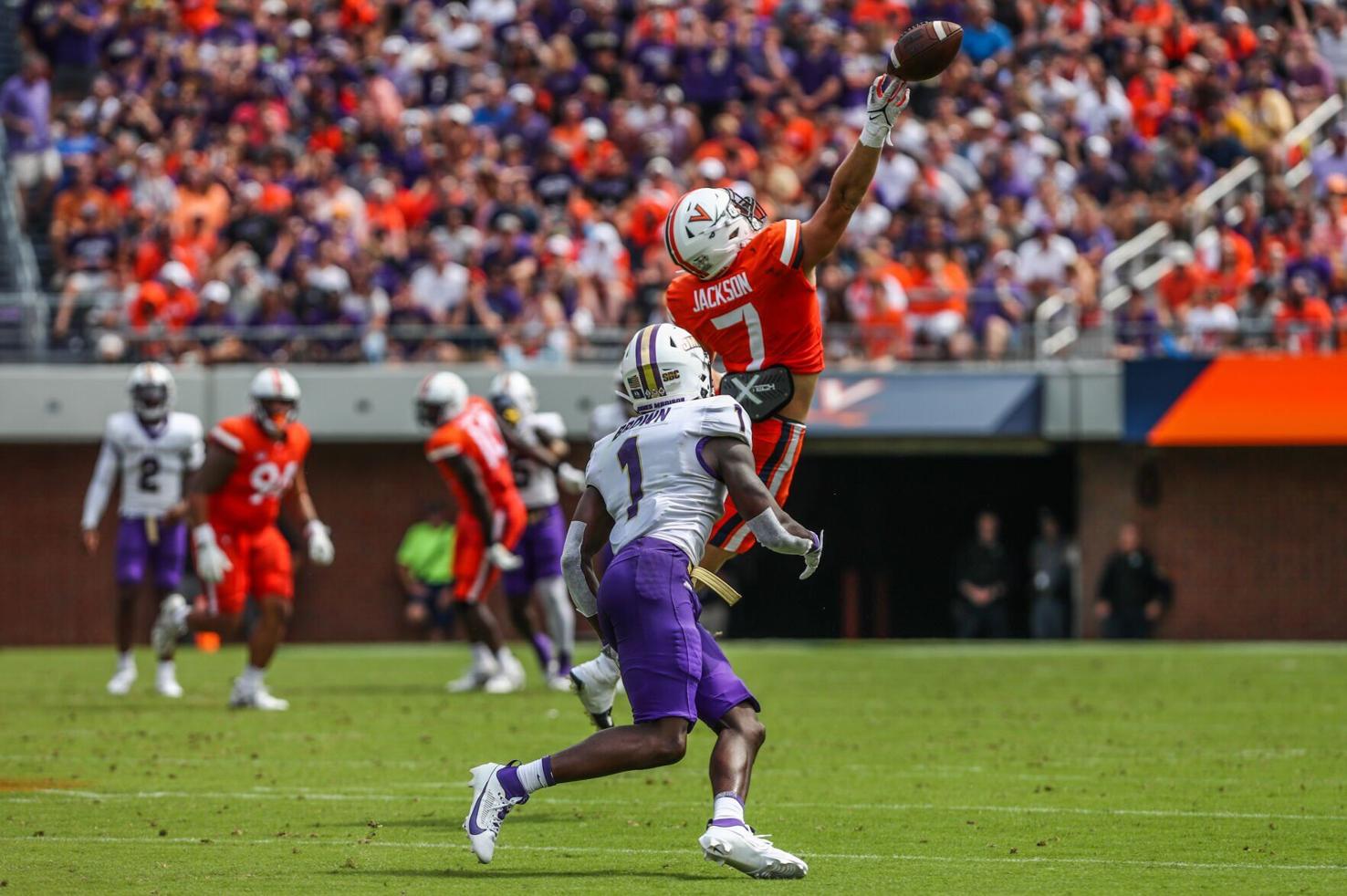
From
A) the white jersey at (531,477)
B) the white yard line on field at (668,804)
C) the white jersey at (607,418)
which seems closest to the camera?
the white yard line on field at (668,804)

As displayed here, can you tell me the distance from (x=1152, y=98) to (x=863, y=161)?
1551 cm

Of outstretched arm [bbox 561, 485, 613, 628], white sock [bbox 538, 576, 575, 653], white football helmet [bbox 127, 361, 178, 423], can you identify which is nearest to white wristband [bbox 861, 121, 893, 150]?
outstretched arm [bbox 561, 485, 613, 628]

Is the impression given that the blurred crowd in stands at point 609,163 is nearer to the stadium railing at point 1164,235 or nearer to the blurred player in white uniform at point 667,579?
the stadium railing at point 1164,235

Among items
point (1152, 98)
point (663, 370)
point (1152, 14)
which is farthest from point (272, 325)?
point (663, 370)

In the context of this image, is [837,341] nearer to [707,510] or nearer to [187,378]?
[187,378]

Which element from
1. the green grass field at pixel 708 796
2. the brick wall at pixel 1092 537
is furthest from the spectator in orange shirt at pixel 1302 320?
the green grass field at pixel 708 796

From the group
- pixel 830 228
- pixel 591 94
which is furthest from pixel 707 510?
pixel 591 94

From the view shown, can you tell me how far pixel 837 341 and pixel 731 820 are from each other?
1436 cm

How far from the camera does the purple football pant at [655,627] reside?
6.85 meters

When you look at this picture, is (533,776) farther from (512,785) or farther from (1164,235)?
(1164,235)

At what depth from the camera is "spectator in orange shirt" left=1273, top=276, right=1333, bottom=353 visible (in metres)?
20.0

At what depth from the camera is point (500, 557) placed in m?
14.2

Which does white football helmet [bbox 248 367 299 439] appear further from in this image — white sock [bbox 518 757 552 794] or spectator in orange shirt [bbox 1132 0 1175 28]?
spectator in orange shirt [bbox 1132 0 1175 28]

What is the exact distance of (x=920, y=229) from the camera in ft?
70.2
